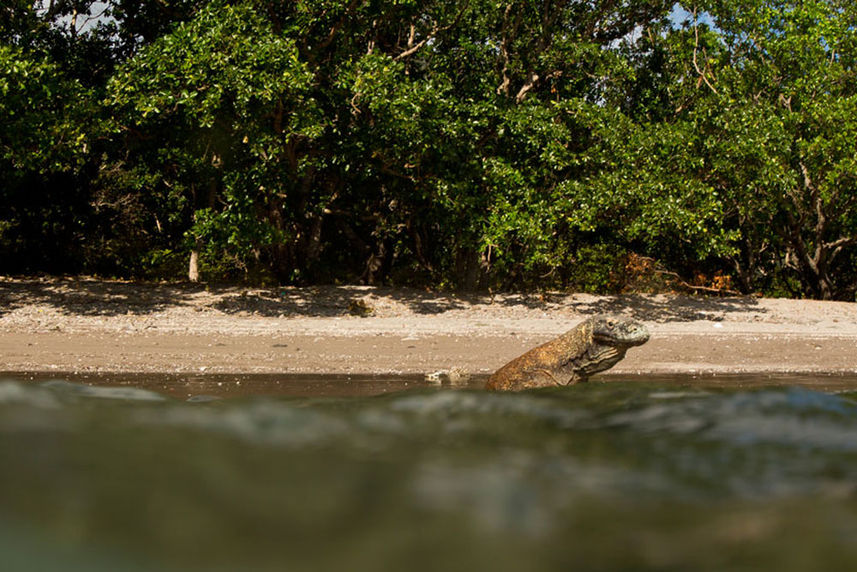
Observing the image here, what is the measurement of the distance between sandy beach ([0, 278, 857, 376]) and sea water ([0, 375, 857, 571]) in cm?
925

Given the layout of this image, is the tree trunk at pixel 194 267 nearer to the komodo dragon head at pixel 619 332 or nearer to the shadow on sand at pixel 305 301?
the shadow on sand at pixel 305 301

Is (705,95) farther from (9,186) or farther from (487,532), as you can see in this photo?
(487,532)

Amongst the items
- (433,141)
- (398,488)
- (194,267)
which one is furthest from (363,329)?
(398,488)

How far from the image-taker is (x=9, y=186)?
17344 mm

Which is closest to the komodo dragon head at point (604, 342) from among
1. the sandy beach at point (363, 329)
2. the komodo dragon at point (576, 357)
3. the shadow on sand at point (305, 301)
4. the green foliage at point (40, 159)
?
the komodo dragon at point (576, 357)

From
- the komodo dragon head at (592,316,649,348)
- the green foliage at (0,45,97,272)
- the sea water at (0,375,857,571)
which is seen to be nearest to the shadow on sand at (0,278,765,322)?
the green foliage at (0,45,97,272)

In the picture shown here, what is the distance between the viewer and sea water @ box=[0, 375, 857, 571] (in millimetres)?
1335

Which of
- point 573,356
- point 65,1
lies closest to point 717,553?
point 573,356

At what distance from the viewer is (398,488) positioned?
64.7 inches

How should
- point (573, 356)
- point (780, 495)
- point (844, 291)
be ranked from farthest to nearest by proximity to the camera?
point (844, 291)
point (573, 356)
point (780, 495)

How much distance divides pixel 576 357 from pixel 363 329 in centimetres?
745

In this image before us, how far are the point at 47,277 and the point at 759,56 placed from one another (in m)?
18.0

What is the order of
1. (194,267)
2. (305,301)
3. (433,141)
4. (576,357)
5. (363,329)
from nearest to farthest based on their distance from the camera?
1. (576,357)
2. (363,329)
3. (433,141)
4. (305,301)
5. (194,267)

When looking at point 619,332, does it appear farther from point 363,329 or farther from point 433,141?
point 433,141
